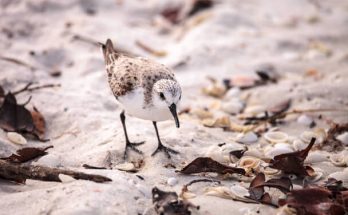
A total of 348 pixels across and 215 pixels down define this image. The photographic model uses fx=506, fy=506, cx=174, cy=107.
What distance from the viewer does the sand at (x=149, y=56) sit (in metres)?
4.12

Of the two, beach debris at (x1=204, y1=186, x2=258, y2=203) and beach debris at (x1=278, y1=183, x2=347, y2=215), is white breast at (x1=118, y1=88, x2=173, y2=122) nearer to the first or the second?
beach debris at (x1=204, y1=186, x2=258, y2=203)

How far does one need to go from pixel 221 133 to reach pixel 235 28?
3.35 metres

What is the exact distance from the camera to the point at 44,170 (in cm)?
429

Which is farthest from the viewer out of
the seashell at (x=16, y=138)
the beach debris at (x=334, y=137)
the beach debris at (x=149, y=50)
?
the beach debris at (x=149, y=50)

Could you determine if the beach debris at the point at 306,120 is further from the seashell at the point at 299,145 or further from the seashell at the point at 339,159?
the seashell at the point at 339,159

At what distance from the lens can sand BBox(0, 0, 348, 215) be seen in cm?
412

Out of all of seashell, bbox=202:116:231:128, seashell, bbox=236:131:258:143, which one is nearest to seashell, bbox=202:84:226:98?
seashell, bbox=202:116:231:128

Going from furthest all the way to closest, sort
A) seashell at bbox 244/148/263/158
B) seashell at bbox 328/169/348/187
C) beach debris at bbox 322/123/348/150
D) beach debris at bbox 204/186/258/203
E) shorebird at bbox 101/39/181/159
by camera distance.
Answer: beach debris at bbox 322/123/348/150
seashell at bbox 244/148/263/158
shorebird at bbox 101/39/181/159
seashell at bbox 328/169/348/187
beach debris at bbox 204/186/258/203

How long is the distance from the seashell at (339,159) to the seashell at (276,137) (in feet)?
2.01

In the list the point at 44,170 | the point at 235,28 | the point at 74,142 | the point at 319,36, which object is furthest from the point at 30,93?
the point at 319,36

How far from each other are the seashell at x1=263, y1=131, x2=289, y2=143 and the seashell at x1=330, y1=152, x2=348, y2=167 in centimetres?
61

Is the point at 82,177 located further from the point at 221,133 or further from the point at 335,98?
the point at 335,98

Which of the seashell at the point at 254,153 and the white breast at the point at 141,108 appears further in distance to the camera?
the seashell at the point at 254,153

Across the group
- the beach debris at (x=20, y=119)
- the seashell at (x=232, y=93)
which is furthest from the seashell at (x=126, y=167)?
the seashell at (x=232, y=93)
